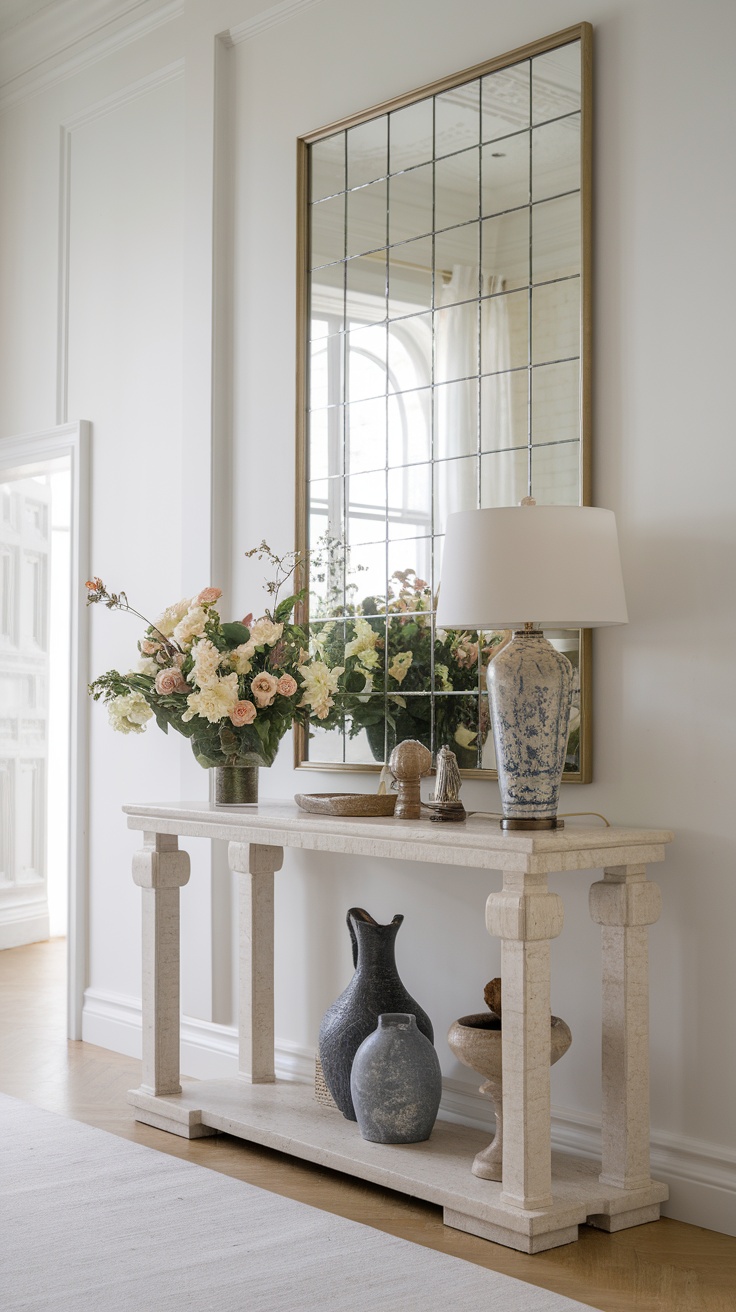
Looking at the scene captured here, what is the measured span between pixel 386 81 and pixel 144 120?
1281 millimetres

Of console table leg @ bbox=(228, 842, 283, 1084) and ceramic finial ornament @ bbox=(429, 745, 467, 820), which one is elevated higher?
ceramic finial ornament @ bbox=(429, 745, 467, 820)

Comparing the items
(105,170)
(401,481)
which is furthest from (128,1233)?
(105,170)

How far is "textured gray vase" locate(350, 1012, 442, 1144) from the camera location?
10.8 feet

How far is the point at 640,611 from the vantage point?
323 cm

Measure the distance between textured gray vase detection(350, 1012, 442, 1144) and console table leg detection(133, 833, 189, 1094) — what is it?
2.46ft

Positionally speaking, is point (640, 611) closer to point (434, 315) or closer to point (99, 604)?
point (434, 315)

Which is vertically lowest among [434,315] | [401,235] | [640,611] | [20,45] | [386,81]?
[640,611]

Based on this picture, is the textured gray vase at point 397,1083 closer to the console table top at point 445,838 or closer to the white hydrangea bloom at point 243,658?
the console table top at point 445,838

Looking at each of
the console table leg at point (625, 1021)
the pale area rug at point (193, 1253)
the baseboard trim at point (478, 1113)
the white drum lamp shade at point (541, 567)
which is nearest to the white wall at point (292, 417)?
the baseboard trim at point (478, 1113)

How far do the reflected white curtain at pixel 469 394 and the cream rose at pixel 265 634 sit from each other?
1.80 ft

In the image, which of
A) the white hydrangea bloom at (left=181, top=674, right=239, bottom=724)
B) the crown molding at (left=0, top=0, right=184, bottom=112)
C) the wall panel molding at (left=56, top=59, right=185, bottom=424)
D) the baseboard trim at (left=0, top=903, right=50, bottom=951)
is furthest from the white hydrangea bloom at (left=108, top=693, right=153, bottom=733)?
the baseboard trim at (left=0, top=903, right=50, bottom=951)

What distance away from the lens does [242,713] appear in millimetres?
3658

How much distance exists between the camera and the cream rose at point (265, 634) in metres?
3.72

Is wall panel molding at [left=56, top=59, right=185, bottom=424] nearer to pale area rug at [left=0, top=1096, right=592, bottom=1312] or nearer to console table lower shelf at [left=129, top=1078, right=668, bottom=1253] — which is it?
console table lower shelf at [left=129, top=1078, right=668, bottom=1253]
